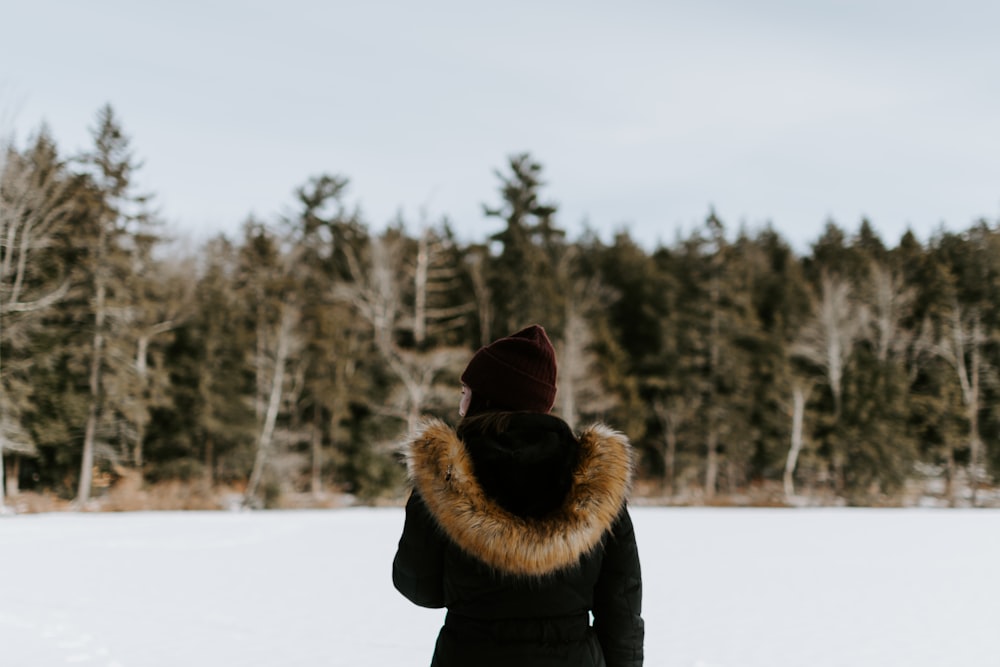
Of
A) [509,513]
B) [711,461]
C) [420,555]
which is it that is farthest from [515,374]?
[711,461]

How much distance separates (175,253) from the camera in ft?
134

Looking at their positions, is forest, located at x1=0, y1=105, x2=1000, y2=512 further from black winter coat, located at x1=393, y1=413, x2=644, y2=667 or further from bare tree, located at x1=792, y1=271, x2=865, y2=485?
black winter coat, located at x1=393, y1=413, x2=644, y2=667

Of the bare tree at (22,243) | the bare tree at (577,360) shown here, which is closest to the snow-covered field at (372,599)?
the bare tree at (22,243)

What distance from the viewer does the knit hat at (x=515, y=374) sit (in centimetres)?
195

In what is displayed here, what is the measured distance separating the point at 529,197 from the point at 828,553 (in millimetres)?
23122

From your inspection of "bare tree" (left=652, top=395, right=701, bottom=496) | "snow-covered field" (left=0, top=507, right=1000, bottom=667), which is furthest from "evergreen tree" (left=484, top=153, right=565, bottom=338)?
"snow-covered field" (left=0, top=507, right=1000, bottom=667)

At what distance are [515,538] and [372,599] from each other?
7.23 metres

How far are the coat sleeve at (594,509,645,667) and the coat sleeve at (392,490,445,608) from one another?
42 centimetres

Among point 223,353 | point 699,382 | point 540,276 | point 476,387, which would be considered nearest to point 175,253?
point 223,353

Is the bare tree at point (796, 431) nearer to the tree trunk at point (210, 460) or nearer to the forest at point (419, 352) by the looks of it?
the forest at point (419, 352)

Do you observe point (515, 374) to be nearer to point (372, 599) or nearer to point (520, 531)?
point (520, 531)

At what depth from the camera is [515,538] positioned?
179 cm

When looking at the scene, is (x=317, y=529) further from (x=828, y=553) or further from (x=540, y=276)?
(x=540, y=276)

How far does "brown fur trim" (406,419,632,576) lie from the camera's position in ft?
5.88
